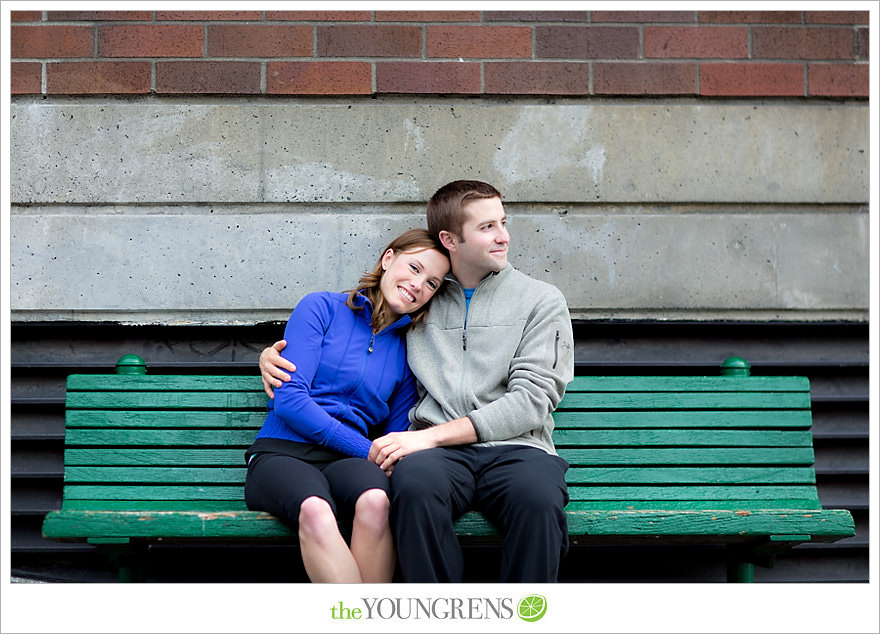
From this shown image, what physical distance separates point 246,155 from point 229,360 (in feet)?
2.89

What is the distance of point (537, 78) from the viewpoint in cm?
391

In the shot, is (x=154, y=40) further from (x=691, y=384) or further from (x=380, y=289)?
(x=691, y=384)

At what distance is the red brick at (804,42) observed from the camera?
13.0ft

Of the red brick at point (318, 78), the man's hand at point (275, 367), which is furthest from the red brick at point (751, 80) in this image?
Answer: the man's hand at point (275, 367)

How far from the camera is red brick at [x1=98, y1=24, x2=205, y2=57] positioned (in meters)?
3.88

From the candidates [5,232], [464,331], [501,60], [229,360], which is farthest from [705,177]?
[5,232]

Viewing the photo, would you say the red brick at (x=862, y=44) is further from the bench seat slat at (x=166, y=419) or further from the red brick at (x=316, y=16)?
the bench seat slat at (x=166, y=419)

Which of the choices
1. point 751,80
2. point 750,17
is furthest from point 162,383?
point 750,17

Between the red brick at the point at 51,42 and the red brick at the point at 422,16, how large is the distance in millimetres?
1254

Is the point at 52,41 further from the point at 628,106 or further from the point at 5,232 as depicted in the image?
the point at 628,106

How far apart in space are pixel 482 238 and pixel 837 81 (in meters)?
1.93

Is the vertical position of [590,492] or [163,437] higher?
[163,437]

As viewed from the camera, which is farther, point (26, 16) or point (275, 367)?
point (26, 16)

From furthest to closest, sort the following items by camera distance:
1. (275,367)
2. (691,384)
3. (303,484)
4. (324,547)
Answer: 1. (691,384)
2. (275,367)
3. (303,484)
4. (324,547)
